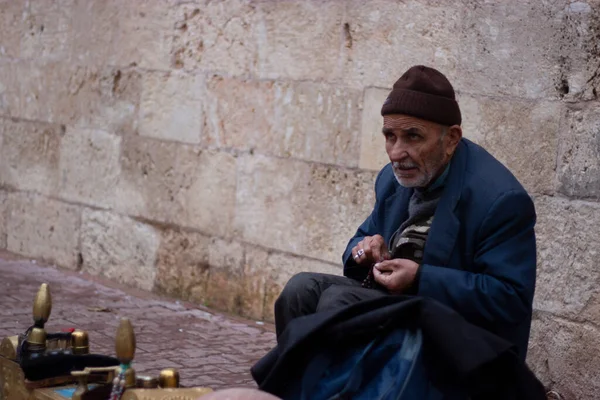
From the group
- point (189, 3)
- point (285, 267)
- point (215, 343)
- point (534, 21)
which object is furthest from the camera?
point (189, 3)

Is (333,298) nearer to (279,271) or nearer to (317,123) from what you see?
(317,123)

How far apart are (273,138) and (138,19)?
5.08ft

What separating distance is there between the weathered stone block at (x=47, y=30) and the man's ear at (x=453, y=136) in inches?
197

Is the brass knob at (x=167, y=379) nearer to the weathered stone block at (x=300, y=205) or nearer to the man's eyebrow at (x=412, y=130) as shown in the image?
the man's eyebrow at (x=412, y=130)

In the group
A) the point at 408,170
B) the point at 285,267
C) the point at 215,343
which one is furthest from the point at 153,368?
the point at 408,170

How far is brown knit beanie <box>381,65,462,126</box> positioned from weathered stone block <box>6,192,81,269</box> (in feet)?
16.1

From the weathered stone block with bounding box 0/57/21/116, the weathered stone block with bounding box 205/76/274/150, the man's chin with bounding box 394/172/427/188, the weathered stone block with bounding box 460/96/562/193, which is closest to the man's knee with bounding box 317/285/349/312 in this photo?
the man's chin with bounding box 394/172/427/188

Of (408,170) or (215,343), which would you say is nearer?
(408,170)

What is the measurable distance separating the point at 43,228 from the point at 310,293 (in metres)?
5.13

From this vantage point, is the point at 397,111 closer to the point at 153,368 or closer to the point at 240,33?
the point at 153,368

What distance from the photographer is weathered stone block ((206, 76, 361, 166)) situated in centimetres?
635

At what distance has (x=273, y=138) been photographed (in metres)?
6.75

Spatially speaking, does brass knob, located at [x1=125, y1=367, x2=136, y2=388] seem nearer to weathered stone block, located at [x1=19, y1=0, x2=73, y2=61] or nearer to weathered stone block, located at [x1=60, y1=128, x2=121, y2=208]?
weathered stone block, located at [x1=60, y1=128, x2=121, y2=208]

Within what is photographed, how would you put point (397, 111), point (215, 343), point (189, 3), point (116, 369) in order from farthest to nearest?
point (189, 3) < point (215, 343) < point (397, 111) < point (116, 369)
